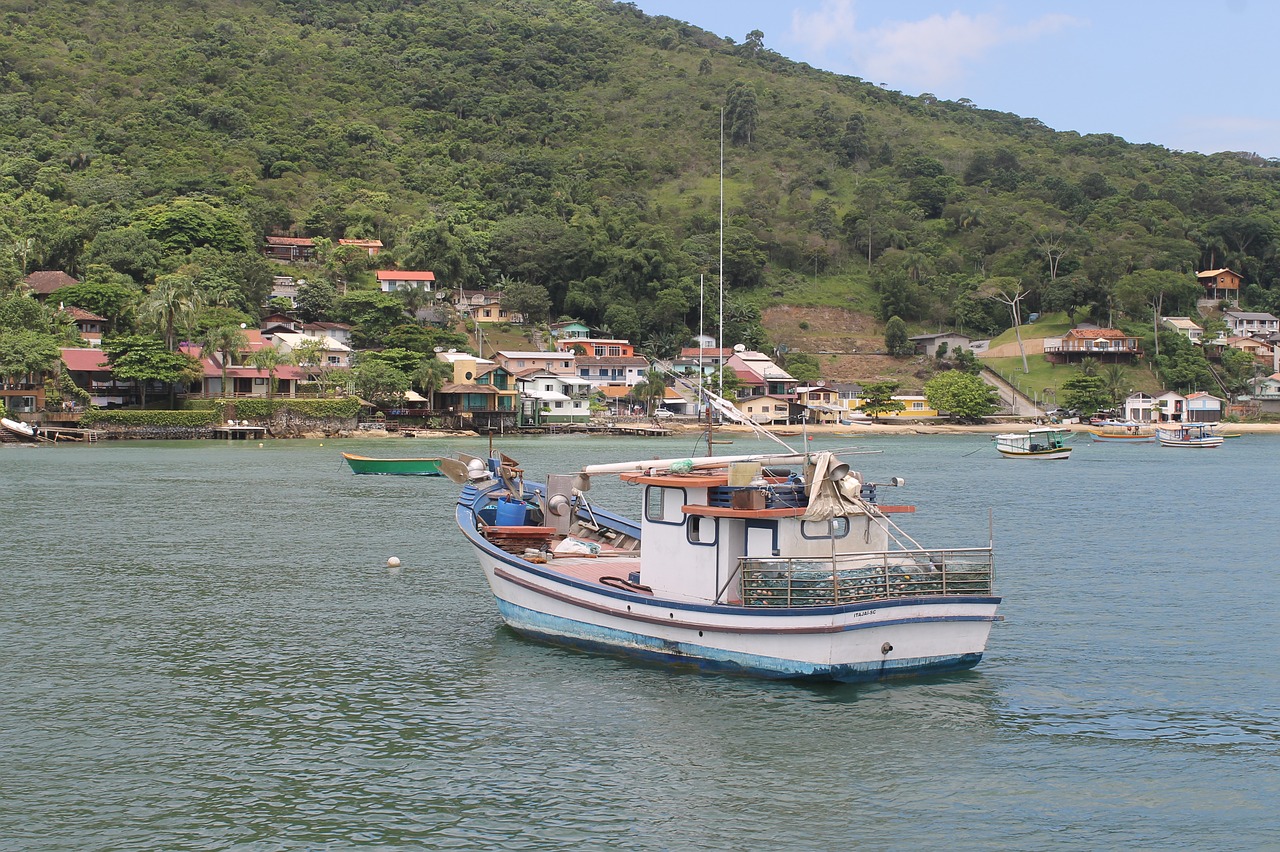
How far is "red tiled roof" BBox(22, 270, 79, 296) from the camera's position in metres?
98.3

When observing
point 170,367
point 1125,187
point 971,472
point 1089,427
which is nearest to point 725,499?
point 971,472

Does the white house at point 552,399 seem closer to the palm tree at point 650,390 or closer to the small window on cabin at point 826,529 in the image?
the palm tree at point 650,390

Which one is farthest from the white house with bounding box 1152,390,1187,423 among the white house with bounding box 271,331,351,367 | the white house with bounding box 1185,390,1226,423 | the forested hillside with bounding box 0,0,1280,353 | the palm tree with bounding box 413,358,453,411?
the white house with bounding box 271,331,351,367

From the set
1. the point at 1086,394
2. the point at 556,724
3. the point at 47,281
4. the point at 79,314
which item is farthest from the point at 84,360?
the point at 1086,394

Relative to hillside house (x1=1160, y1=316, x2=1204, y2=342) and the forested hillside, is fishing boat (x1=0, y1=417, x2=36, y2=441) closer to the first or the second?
the forested hillside

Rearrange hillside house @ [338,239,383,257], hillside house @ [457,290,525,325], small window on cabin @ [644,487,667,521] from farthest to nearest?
hillside house @ [338,239,383,257]
hillside house @ [457,290,525,325]
small window on cabin @ [644,487,667,521]

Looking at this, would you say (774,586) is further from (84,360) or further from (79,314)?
(79,314)

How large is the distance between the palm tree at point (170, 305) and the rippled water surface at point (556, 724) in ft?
186

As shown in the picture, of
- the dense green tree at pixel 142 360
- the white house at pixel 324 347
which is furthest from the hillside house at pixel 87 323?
the white house at pixel 324 347

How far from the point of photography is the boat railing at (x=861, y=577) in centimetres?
1762

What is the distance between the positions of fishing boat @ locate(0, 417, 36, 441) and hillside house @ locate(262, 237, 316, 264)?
53.8 m

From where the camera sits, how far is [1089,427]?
357ft

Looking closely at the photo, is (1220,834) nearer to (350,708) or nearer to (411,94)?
(350,708)

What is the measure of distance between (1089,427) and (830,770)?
10197 centimetres
